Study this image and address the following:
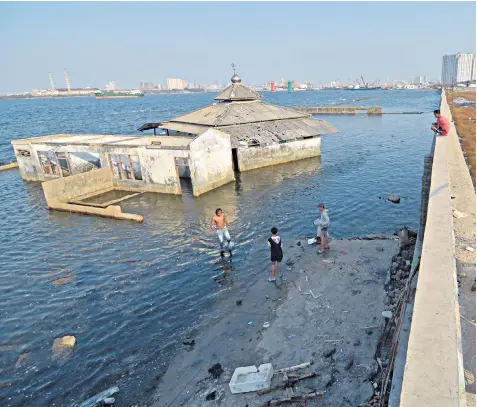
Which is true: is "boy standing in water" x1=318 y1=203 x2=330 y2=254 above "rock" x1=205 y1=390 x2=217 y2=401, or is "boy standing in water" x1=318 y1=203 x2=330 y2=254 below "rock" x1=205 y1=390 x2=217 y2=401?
above

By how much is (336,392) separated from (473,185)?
16676mm

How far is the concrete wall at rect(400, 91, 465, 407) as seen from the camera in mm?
3754

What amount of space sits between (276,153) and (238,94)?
811cm

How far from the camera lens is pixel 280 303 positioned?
36.6ft

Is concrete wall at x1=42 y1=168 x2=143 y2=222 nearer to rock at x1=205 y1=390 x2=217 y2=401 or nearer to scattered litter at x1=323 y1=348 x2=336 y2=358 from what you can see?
rock at x1=205 y1=390 x2=217 y2=401

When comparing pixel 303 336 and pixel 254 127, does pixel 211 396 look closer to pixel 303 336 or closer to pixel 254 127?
pixel 303 336

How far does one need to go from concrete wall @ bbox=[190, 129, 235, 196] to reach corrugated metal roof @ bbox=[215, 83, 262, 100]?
11.1 meters

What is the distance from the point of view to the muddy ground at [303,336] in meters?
7.51

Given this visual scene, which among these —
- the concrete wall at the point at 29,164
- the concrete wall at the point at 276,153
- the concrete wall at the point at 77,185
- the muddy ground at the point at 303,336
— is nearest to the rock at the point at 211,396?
the muddy ground at the point at 303,336

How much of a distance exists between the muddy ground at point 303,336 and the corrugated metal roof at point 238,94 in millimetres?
25252

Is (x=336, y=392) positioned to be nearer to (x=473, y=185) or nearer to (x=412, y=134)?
(x=473, y=185)

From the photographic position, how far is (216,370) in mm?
8547

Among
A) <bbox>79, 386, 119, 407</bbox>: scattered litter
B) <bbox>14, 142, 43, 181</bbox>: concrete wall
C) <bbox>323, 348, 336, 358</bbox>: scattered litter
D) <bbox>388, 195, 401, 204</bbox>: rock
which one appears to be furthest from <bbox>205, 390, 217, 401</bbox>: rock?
<bbox>14, 142, 43, 181</bbox>: concrete wall

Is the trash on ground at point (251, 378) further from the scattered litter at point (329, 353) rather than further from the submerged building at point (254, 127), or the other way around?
the submerged building at point (254, 127)
